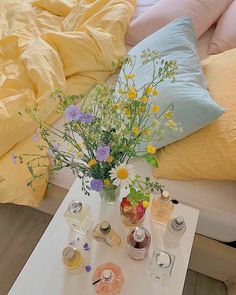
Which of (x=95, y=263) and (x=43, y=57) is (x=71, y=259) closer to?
(x=95, y=263)

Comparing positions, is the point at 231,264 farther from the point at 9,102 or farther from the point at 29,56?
the point at 29,56

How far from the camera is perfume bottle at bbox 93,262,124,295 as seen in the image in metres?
0.67

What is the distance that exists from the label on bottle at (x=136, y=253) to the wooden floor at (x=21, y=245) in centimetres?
55

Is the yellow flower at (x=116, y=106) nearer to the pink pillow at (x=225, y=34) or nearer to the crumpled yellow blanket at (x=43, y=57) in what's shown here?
the crumpled yellow blanket at (x=43, y=57)

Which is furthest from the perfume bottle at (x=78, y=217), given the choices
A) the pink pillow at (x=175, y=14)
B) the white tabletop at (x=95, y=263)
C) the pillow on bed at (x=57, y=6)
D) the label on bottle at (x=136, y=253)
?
the pillow on bed at (x=57, y=6)

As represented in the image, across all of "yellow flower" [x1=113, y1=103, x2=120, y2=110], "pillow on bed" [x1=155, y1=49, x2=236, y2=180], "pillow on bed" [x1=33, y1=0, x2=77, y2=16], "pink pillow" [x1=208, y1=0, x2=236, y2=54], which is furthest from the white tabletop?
"pillow on bed" [x1=33, y1=0, x2=77, y2=16]

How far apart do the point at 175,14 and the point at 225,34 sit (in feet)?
0.86

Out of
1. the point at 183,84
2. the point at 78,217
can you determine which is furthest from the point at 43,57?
the point at 78,217

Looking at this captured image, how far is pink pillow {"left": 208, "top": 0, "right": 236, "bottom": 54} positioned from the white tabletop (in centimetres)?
87

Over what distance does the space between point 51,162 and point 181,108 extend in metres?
0.52

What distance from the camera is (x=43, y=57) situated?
3.82ft

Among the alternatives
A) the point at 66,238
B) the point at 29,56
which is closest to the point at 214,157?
the point at 66,238

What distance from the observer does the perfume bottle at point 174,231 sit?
75cm

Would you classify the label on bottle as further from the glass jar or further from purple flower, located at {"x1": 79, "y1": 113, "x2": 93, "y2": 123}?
purple flower, located at {"x1": 79, "y1": 113, "x2": 93, "y2": 123}
